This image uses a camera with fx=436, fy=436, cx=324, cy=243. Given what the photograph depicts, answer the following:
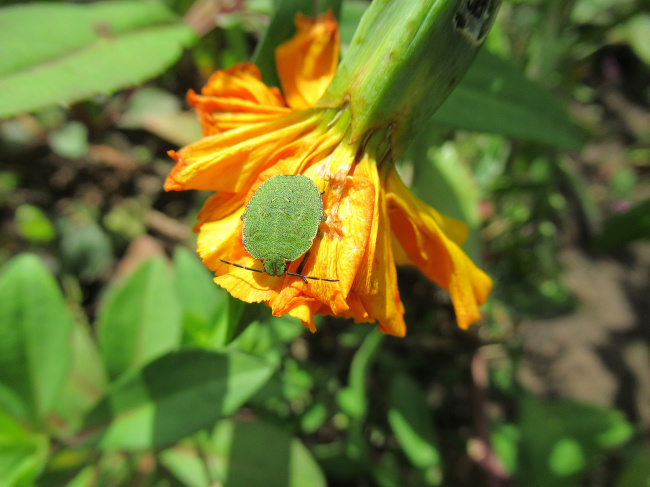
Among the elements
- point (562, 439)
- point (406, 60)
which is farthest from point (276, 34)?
point (562, 439)

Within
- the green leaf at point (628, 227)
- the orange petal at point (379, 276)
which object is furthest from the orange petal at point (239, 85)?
the green leaf at point (628, 227)

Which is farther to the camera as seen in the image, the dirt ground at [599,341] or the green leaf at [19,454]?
the dirt ground at [599,341]

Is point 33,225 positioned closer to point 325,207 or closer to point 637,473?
point 325,207

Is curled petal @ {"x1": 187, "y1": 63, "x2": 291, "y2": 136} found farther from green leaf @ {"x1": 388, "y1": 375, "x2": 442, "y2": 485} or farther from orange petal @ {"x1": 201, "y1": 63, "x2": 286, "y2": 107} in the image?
green leaf @ {"x1": 388, "y1": 375, "x2": 442, "y2": 485}

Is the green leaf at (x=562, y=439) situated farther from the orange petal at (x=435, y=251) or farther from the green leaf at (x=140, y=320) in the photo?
the green leaf at (x=140, y=320)

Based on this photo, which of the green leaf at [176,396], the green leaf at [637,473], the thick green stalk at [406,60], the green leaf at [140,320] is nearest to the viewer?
the thick green stalk at [406,60]

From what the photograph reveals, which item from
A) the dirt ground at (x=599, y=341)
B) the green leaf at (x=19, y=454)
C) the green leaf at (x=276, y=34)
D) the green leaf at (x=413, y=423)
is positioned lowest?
the dirt ground at (x=599, y=341)

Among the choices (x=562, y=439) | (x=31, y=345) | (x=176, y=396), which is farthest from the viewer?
(x=562, y=439)
